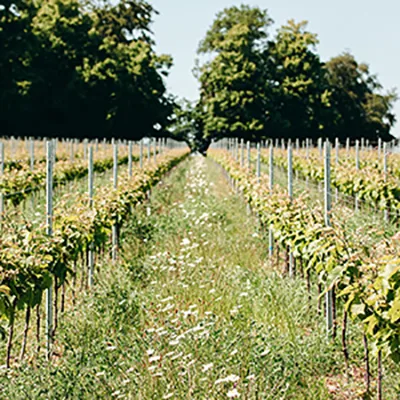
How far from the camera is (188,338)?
5.48m

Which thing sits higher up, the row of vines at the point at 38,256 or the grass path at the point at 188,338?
the row of vines at the point at 38,256

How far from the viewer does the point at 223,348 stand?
529 cm

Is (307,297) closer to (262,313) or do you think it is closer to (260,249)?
(262,313)

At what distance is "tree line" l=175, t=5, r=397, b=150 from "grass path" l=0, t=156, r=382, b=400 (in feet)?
153

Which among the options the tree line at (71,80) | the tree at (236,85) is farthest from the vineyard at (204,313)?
the tree at (236,85)

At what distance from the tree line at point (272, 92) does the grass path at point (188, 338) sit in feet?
153

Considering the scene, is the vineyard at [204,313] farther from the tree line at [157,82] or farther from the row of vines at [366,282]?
the tree line at [157,82]

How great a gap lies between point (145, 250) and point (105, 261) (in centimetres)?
105

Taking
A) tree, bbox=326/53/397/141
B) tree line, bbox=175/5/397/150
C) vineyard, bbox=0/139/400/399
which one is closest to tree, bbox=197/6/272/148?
tree line, bbox=175/5/397/150

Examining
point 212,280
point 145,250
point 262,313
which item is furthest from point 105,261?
point 262,313

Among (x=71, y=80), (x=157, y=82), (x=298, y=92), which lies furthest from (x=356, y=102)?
(x=71, y=80)

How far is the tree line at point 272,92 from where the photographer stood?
182 feet

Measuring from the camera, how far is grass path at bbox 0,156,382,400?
4832 millimetres

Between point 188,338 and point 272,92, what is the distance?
5261cm
